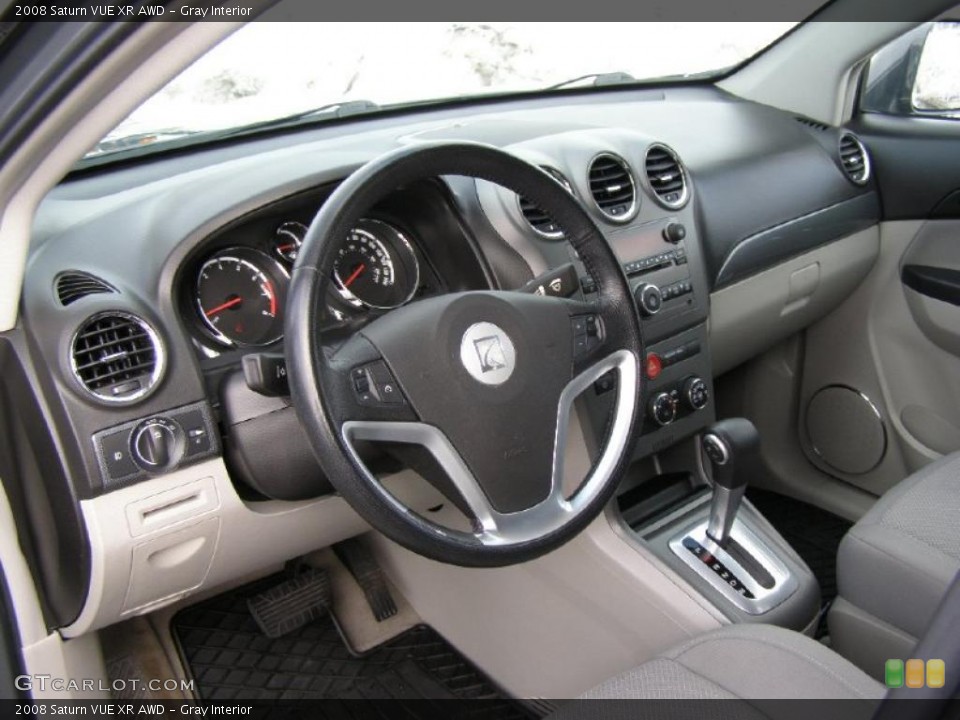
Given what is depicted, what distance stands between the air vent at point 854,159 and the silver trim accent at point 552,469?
4.51ft

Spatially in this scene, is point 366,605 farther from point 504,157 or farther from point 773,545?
point 504,157

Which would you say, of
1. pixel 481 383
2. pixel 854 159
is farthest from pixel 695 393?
pixel 854 159

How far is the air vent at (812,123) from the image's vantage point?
257 cm

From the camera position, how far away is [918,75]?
2500mm

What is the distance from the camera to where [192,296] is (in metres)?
1.46

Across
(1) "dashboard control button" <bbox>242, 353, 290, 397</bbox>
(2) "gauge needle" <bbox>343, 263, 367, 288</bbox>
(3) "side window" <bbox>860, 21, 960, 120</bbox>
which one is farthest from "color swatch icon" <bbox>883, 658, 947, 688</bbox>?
(3) "side window" <bbox>860, 21, 960, 120</bbox>

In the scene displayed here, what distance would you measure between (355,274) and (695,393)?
0.80m

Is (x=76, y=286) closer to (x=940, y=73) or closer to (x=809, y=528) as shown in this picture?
(x=809, y=528)

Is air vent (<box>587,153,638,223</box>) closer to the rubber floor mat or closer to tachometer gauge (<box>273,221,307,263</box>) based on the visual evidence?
tachometer gauge (<box>273,221,307,263</box>)

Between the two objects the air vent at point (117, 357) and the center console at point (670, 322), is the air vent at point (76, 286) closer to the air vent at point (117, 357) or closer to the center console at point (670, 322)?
the air vent at point (117, 357)

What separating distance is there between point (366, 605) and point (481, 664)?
34cm

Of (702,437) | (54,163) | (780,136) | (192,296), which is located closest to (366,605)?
(702,437)

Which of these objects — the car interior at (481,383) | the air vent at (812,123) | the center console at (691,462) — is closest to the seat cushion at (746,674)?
the car interior at (481,383)

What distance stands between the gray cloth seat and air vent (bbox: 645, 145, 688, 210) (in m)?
0.74
